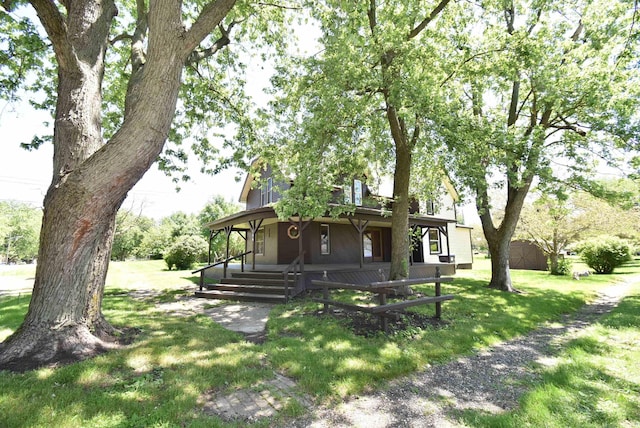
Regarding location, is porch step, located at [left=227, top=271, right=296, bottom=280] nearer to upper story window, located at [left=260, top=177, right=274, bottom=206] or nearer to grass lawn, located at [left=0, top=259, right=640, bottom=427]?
grass lawn, located at [left=0, top=259, right=640, bottom=427]

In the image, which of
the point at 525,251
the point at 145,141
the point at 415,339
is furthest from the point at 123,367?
the point at 525,251

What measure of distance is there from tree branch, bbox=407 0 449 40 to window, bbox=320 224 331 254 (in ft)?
30.4

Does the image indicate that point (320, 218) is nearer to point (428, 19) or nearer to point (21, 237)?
point (428, 19)

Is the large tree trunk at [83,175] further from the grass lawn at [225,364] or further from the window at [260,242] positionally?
the window at [260,242]

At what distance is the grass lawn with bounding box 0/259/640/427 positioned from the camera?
3047mm

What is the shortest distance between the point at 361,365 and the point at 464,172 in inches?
262

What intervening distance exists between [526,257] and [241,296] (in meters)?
23.2

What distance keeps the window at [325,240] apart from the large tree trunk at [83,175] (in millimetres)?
11095

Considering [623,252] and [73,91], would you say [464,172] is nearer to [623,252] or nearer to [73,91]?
[73,91]

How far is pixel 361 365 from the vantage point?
441 cm

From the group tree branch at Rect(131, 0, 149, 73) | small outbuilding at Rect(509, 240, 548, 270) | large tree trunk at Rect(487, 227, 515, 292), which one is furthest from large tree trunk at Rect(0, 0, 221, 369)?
small outbuilding at Rect(509, 240, 548, 270)

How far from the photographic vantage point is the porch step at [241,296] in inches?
383

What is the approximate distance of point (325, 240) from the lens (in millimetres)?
15789

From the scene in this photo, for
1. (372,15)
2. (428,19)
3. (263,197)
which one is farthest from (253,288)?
(428,19)
